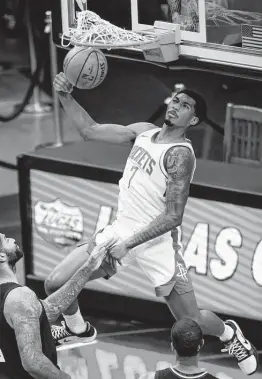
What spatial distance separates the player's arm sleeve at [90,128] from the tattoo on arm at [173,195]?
48cm

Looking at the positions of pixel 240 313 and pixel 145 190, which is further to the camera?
pixel 240 313

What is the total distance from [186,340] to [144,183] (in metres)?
1.63

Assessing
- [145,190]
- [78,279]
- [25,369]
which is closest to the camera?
[25,369]

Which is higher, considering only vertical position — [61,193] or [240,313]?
[61,193]

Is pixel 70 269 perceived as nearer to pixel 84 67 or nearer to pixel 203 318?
pixel 203 318

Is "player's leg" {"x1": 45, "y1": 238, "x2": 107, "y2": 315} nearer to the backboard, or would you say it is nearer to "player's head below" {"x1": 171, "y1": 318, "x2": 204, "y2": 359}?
"player's head below" {"x1": 171, "y1": 318, "x2": 204, "y2": 359}

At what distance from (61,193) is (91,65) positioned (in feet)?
4.07

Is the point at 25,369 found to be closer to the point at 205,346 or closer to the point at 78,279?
the point at 78,279

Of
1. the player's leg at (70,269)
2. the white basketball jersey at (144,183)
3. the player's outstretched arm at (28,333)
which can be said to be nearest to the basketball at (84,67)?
the white basketball jersey at (144,183)

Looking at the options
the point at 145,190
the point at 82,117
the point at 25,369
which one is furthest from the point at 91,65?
the point at 25,369

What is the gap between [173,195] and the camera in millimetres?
5711

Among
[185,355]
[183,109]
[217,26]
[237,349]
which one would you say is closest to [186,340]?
[185,355]

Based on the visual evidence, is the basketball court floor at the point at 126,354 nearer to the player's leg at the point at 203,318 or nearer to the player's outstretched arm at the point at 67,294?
the player's leg at the point at 203,318

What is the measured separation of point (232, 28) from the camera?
29.8 feet
